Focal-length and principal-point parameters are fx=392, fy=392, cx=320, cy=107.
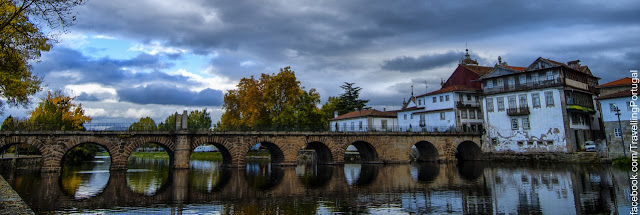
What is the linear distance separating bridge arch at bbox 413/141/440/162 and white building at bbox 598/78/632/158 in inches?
644

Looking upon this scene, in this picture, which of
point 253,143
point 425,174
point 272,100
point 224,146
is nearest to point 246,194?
point 425,174

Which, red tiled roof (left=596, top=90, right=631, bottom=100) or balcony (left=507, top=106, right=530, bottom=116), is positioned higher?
red tiled roof (left=596, top=90, right=631, bottom=100)

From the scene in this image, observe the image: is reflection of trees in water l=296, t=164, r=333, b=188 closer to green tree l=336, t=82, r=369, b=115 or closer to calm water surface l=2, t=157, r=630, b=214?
calm water surface l=2, t=157, r=630, b=214

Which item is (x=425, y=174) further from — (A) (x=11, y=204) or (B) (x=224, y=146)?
(A) (x=11, y=204)

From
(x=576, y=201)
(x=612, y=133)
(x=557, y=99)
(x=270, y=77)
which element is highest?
(x=270, y=77)

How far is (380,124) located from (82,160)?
42.2 meters

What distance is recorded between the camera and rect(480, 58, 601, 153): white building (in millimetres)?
40531

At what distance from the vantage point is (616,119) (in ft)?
117

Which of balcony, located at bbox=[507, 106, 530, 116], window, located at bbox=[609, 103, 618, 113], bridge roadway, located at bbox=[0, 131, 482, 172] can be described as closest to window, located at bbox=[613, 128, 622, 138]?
window, located at bbox=[609, 103, 618, 113]

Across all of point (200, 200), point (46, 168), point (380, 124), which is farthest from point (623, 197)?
point (380, 124)

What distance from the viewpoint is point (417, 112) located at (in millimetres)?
53656

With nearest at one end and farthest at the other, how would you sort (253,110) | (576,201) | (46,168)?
(576,201)
(46,168)
(253,110)

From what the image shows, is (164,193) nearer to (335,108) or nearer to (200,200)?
(200,200)

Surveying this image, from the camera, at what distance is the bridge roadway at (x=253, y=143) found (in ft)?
99.3
